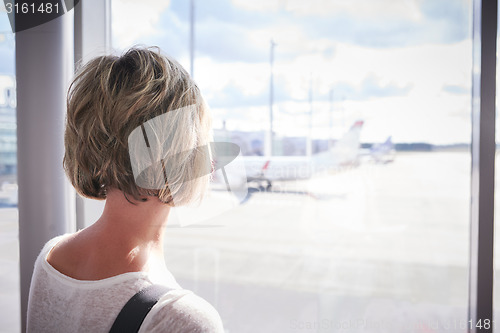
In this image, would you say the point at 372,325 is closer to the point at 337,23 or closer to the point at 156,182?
the point at 156,182

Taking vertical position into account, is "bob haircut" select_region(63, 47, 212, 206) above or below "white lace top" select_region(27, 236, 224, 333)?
above

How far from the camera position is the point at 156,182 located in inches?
20.9

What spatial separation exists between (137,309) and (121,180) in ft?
0.61

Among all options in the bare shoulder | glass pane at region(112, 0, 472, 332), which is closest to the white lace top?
the bare shoulder

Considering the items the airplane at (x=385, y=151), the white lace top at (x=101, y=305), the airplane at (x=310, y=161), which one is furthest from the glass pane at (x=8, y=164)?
the airplane at (x=385, y=151)

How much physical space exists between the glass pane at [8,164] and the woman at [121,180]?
677 millimetres

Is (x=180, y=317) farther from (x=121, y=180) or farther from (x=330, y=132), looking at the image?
(x=330, y=132)

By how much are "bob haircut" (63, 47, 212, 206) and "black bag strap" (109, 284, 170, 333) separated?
0.48 feet

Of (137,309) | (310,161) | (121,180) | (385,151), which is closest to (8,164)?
(121,180)

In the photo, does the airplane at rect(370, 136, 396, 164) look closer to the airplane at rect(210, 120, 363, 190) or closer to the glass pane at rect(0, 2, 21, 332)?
the airplane at rect(210, 120, 363, 190)

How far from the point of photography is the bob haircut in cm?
49

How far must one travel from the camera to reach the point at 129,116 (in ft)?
1.59

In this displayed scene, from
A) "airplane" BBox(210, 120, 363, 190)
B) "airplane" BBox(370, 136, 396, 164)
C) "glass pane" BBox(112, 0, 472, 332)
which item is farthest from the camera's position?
"airplane" BBox(370, 136, 396, 164)

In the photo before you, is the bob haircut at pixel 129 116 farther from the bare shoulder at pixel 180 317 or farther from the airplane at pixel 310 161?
the airplane at pixel 310 161
